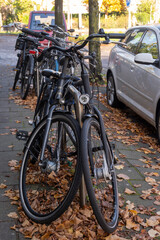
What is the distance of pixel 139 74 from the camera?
6.29 meters

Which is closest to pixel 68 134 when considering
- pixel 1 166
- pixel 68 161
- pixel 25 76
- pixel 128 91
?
pixel 68 161

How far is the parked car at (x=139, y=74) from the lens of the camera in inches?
223

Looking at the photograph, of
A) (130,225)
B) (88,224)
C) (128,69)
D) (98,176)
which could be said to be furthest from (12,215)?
(128,69)

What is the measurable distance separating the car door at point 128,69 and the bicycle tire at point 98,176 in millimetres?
3261

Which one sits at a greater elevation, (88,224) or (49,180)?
(49,180)

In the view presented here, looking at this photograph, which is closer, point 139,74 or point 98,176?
point 98,176

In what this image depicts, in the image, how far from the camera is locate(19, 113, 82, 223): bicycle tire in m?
3.08

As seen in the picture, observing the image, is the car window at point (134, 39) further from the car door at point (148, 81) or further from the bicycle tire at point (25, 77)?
the bicycle tire at point (25, 77)

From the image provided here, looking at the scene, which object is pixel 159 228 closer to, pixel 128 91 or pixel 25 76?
pixel 128 91

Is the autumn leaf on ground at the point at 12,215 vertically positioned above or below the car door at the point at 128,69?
below

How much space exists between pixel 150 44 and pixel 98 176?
3.61 metres

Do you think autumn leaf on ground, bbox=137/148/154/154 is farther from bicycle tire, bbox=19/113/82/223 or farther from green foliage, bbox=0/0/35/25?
green foliage, bbox=0/0/35/25

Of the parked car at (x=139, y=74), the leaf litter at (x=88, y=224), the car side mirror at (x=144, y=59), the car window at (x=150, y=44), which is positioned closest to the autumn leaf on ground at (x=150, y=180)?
the leaf litter at (x=88, y=224)

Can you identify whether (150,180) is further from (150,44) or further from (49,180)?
(150,44)
